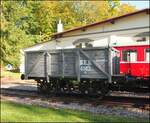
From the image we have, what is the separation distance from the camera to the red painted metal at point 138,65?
18172mm

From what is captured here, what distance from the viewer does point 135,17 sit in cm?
2934

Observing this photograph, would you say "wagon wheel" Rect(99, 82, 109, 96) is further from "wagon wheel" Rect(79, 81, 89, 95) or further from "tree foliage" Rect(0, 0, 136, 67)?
"tree foliage" Rect(0, 0, 136, 67)

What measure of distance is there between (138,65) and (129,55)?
2.55 ft

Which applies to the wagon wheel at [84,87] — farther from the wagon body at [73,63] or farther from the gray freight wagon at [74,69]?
the wagon body at [73,63]

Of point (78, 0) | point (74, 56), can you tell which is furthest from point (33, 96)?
point (78, 0)

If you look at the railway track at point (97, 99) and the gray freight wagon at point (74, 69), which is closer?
the railway track at point (97, 99)

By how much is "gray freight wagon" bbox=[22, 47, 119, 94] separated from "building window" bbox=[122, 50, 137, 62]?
0.42m

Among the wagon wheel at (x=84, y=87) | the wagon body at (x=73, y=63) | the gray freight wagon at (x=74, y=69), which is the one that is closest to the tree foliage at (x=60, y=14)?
the wagon body at (x=73, y=63)

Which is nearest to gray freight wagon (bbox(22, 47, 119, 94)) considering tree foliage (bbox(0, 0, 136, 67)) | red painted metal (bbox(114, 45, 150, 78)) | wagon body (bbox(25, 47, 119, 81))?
wagon body (bbox(25, 47, 119, 81))

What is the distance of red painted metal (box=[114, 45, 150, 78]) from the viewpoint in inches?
715

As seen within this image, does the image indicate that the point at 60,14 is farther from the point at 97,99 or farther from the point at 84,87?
the point at 97,99

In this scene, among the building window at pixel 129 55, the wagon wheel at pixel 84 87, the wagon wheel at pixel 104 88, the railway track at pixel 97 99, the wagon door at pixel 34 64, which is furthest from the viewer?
the wagon door at pixel 34 64

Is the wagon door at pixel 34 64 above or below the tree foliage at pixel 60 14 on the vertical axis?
below

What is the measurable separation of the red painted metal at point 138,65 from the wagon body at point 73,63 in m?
0.39
